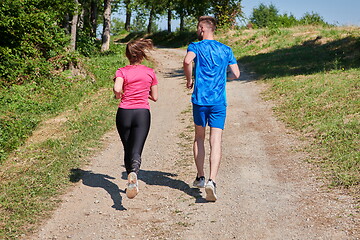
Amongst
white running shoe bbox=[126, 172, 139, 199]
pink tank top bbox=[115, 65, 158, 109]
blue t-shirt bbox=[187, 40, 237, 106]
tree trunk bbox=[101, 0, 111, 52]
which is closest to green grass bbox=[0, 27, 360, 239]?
white running shoe bbox=[126, 172, 139, 199]

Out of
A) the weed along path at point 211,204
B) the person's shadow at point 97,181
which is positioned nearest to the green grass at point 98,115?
the person's shadow at point 97,181

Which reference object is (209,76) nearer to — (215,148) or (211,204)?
(215,148)

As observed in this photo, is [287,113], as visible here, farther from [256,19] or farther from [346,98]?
[256,19]

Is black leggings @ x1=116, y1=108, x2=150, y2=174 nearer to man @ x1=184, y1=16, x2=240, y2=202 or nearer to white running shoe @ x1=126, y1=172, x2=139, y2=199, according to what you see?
white running shoe @ x1=126, y1=172, x2=139, y2=199

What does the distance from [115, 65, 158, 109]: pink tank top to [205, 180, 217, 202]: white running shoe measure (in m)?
1.27

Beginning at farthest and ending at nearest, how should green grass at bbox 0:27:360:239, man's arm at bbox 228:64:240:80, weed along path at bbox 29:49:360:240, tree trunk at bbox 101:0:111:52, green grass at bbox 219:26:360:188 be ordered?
tree trunk at bbox 101:0:111:52, green grass at bbox 219:26:360:188, green grass at bbox 0:27:360:239, man's arm at bbox 228:64:240:80, weed along path at bbox 29:49:360:240

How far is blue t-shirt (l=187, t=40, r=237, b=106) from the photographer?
19.0 feet

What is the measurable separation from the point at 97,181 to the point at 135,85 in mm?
2177

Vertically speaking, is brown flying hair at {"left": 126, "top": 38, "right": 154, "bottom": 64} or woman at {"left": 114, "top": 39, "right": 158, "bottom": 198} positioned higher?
brown flying hair at {"left": 126, "top": 38, "right": 154, "bottom": 64}

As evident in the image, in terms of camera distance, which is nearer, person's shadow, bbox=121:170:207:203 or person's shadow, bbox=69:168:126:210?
person's shadow, bbox=121:170:207:203

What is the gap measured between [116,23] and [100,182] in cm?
9866

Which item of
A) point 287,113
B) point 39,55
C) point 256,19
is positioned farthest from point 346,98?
point 256,19

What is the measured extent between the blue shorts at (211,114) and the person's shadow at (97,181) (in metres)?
1.57

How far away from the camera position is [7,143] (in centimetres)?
1021
